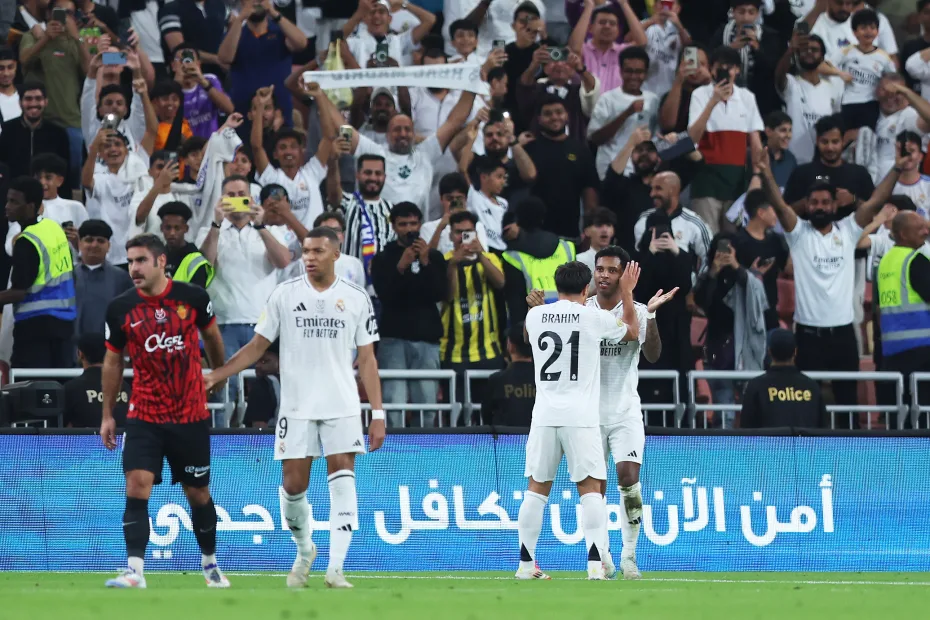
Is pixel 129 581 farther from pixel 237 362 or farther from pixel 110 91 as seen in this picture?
pixel 110 91

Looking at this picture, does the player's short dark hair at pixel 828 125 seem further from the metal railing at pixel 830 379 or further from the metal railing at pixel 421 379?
the metal railing at pixel 421 379

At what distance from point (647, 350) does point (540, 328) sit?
1.27 m

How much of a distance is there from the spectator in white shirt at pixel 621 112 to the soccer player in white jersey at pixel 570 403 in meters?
8.06

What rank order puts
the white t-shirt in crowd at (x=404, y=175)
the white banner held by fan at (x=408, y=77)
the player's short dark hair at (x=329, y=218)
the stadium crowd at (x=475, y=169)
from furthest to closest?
the white banner held by fan at (x=408, y=77) < the white t-shirt in crowd at (x=404, y=175) < the stadium crowd at (x=475, y=169) < the player's short dark hair at (x=329, y=218)

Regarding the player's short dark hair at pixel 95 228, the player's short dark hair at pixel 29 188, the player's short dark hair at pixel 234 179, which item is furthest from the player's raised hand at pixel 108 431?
the player's short dark hair at pixel 29 188

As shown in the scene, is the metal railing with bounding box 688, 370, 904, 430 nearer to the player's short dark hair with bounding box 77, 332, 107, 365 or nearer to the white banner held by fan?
the white banner held by fan

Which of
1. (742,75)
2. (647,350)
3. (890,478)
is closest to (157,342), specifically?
(647,350)

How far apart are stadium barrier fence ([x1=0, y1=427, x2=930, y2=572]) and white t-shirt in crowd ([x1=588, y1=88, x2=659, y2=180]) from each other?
19.1ft

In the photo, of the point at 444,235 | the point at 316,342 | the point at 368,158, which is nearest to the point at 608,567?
the point at 316,342

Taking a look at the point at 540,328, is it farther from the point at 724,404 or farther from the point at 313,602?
the point at 724,404

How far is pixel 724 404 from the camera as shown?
17078mm

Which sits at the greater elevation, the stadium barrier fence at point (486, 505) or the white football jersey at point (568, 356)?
the white football jersey at point (568, 356)

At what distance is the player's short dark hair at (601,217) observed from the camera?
17.3 meters

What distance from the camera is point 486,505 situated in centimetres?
1493
